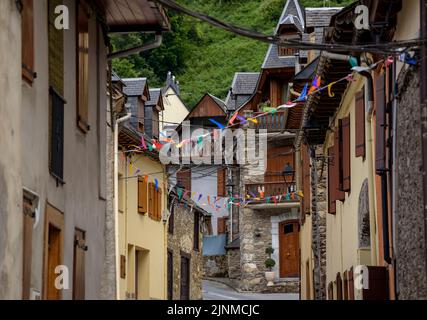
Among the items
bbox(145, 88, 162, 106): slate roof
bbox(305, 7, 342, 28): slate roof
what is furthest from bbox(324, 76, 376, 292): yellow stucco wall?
bbox(145, 88, 162, 106): slate roof

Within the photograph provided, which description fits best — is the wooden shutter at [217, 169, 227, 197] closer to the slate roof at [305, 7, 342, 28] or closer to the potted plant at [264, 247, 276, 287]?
the potted plant at [264, 247, 276, 287]

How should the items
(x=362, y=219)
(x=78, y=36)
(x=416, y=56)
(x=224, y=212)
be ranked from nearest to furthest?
(x=416, y=56)
(x=78, y=36)
(x=362, y=219)
(x=224, y=212)

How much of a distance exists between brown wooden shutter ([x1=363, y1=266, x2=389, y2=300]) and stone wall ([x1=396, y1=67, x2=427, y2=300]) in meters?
1.49

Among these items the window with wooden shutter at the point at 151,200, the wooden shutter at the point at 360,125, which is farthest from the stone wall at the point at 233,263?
the wooden shutter at the point at 360,125

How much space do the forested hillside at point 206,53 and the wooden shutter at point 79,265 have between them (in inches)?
2567

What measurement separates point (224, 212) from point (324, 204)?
112 feet

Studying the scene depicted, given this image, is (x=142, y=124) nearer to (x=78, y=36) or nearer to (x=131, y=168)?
(x=131, y=168)

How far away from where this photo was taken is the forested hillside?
88.7 metres

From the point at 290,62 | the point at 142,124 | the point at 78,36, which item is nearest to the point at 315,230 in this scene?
the point at 142,124

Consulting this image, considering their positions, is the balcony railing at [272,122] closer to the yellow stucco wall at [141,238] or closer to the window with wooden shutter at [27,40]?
the yellow stucco wall at [141,238]

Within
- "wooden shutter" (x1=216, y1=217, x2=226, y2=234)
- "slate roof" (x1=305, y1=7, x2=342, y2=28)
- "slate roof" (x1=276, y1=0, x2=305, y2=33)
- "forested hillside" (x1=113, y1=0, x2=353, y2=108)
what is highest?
"forested hillside" (x1=113, y1=0, x2=353, y2=108)

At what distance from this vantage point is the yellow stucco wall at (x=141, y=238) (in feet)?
100

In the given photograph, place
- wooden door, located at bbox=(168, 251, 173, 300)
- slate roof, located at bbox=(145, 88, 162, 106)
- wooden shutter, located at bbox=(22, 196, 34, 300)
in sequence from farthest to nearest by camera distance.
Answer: slate roof, located at bbox=(145, 88, 162, 106)
wooden door, located at bbox=(168, 251, 173, 300)
wooden shutter, located at bbox=(22, 196, 34, 300)

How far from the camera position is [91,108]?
15.8 meters
